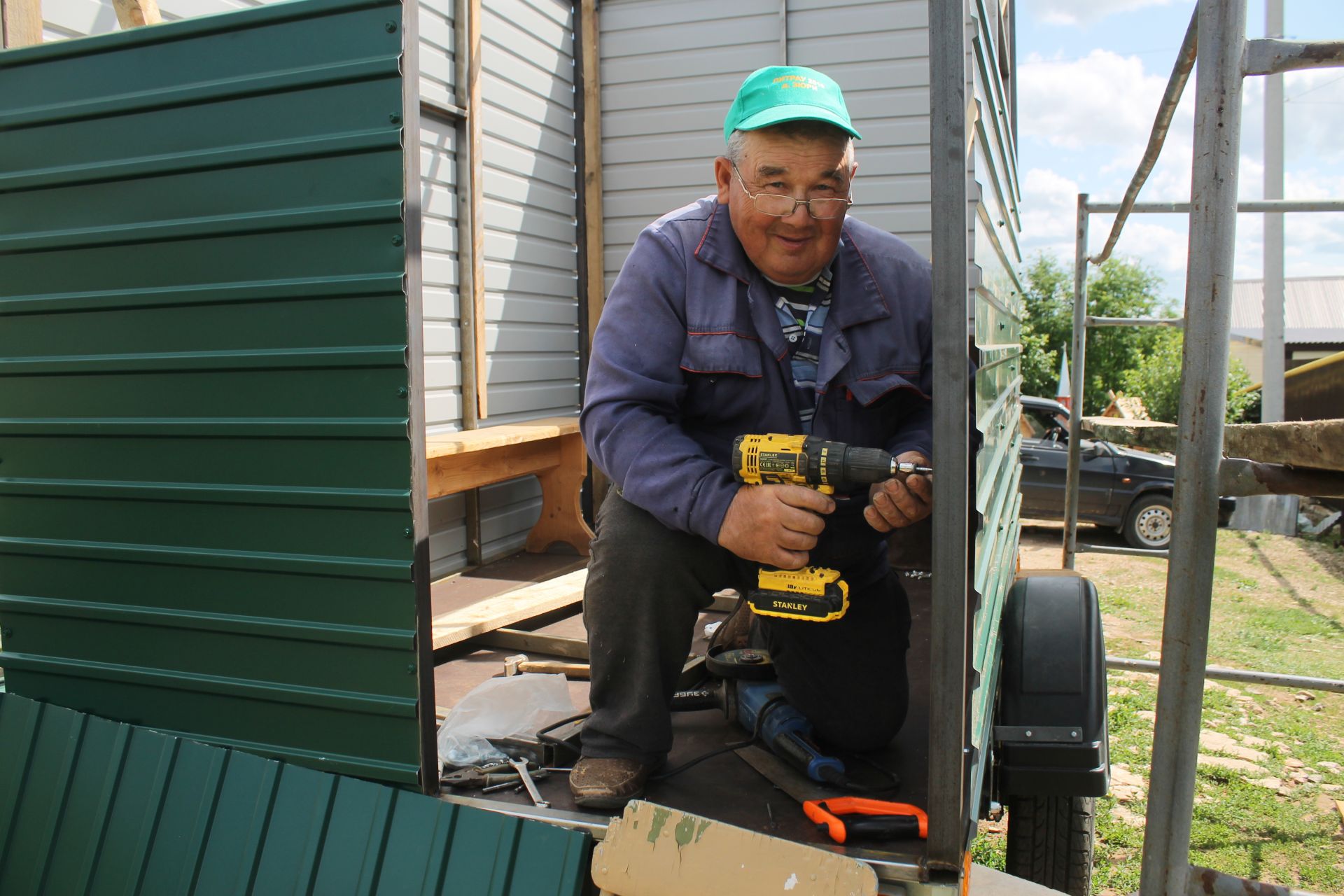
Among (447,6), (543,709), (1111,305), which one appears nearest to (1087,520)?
(447,6)

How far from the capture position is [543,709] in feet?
8.97

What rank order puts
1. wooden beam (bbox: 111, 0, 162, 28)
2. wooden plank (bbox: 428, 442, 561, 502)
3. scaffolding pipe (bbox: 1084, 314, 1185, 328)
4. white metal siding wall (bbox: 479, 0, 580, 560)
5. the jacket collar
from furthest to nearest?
white metal siding wall (bbox: 479, 0, 580, 560) < wooden plank (bbox: 428, 442, 561, 502) < scaffolding pipe (bbox: 1084, 314, 1185, 328) < wooden beam (bbox: 111, 0, 162, 28) < the jacket collar

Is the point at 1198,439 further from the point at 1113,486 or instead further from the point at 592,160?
the point at 1113,486

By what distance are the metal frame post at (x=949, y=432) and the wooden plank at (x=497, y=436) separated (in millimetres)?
2881

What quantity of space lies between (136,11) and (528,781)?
253 cm

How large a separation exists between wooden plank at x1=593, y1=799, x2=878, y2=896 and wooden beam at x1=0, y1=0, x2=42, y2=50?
3026mm

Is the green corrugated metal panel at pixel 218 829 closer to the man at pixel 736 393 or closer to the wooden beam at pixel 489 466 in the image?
the man at pixel 736 393

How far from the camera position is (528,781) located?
2.14 m

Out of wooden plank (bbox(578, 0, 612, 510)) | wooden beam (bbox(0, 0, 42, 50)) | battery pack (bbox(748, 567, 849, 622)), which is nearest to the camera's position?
battery pack (bbox(748, 567, 849, 622))

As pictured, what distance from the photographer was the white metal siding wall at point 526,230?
6.19 m

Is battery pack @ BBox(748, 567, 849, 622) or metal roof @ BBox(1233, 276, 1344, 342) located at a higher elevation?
metal roof @ BBox(1233, 276, 1344, 342)

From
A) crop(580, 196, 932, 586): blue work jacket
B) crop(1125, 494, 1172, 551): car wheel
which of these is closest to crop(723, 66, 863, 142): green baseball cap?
crop(580, 196, 932, 586): blue work jacket

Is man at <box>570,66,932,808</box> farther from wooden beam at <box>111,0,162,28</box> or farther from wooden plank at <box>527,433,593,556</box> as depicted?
wooden plank at <box>527,433,593,556</box>

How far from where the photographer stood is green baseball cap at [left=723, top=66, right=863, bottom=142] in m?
2.07
